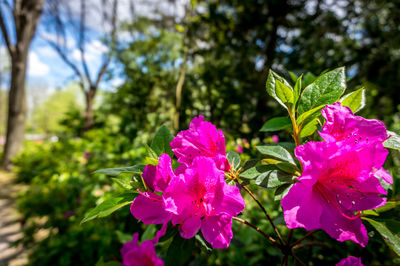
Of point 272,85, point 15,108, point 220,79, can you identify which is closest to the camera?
point 272,85

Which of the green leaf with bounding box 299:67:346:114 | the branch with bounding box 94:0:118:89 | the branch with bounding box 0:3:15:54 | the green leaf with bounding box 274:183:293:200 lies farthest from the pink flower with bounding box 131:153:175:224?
the branch with bounding box 0:3:15:54

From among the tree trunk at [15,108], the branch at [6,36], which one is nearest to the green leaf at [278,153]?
the tree trunk at [15,108]

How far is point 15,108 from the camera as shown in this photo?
22.3 feet

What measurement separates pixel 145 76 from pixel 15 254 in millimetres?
2638

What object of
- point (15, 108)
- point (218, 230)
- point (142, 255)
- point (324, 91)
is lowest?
point (142, 255)

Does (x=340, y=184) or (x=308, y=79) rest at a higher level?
(x=308, y=79)

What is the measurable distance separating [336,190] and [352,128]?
12 centimetres

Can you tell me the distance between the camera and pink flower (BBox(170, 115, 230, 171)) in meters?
0.49

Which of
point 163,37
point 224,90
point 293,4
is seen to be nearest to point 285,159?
point 224,90

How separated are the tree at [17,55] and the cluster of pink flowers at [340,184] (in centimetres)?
830

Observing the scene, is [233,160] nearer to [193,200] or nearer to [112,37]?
[193,200]

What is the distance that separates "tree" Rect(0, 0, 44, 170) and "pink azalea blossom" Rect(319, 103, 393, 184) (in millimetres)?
8296

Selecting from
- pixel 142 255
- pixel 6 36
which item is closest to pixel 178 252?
pixel 142 255

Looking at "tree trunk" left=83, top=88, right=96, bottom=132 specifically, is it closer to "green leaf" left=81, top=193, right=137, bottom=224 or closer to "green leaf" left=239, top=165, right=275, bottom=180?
"green leaf" left=81, top=193, right=137, bottom=224
